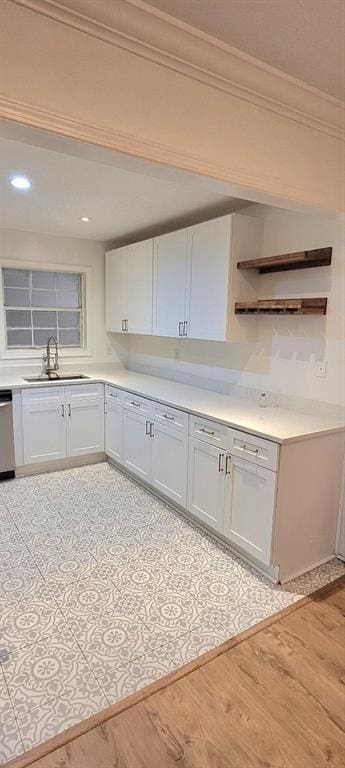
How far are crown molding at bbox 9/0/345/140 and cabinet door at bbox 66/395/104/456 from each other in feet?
9.92

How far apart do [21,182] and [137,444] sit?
223 centimetres

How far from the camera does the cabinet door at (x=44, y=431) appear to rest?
3.86 m

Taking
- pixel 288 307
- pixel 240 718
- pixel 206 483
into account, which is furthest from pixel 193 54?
pixel 240 718

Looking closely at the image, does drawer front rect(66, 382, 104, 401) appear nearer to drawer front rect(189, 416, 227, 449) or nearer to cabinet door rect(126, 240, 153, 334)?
cabinet door rect(126, 240, 153, 334)

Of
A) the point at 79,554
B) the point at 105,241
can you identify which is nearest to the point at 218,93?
the point at 79,554

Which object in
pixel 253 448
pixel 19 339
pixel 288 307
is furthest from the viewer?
pixel 19 339

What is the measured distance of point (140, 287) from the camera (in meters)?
4.02

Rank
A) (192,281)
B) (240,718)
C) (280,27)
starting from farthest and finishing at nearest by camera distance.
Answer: (192,281) → (240,718) → (280,27)

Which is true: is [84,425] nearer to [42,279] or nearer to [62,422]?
[62,422]

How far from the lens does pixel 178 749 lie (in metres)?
1.47

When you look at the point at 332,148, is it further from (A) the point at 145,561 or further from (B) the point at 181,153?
(A) the point at 145,561

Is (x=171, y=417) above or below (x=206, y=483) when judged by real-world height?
above

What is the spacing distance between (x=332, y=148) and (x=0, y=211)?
2692 mm

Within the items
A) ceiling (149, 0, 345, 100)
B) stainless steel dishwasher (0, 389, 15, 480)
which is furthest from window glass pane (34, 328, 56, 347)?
ceiling (149, 0, 345, 100)
